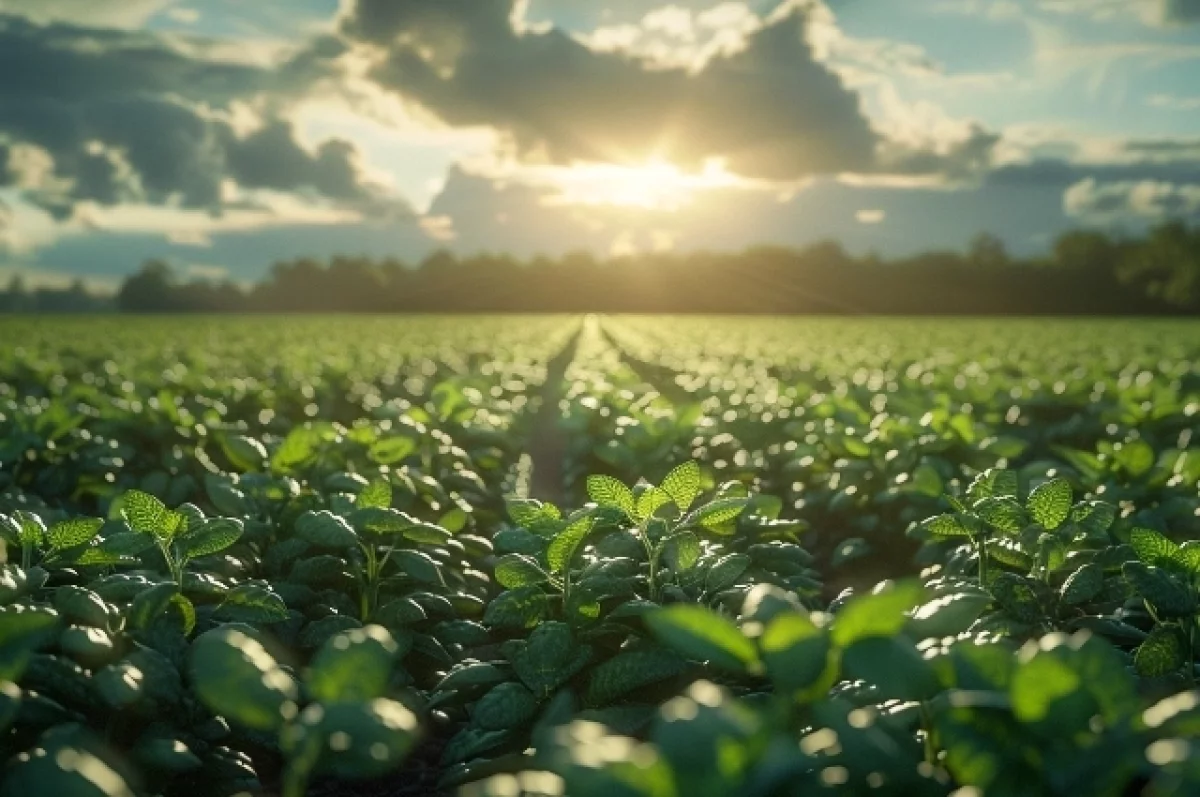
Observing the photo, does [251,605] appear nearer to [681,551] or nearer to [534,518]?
[534,518]

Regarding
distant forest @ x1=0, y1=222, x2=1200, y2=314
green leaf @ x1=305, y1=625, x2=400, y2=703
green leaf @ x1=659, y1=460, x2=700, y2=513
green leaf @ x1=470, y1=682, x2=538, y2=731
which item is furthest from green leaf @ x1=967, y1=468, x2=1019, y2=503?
distant forest @ x1=0, y1=222, x2=1200, y2=314

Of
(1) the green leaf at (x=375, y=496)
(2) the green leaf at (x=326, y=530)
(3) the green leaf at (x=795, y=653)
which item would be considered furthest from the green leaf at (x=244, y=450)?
(3) the green leaf at (x=795, y=653)

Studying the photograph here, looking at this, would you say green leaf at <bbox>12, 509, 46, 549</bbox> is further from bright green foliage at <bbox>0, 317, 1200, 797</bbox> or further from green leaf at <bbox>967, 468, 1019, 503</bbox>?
green leaf at <bbox>967, 468, 1019, 503</bbox>

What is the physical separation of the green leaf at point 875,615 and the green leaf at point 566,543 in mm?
1089

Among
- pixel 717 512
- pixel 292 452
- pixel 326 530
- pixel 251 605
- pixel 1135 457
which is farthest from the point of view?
pixel 1135 457

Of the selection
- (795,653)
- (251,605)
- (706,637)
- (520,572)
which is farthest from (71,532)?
(795,653)

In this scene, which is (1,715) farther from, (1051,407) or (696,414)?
(1051,407)

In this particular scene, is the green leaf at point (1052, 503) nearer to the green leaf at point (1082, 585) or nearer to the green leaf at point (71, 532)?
the green leaf at point (1082, 585)

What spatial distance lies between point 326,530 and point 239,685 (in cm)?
154

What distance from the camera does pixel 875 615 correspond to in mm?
1653

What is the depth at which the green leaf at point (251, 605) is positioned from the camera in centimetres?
282

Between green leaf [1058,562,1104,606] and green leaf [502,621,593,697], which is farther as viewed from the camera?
green leaf [1058,562,1104,606]

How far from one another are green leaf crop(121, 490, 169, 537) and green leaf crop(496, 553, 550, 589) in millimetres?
858

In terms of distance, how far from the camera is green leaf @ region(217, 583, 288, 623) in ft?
9.27
